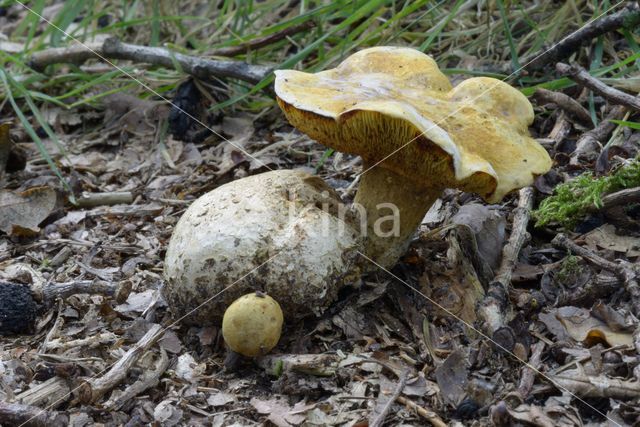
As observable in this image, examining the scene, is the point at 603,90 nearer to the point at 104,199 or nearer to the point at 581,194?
A: the point at 581,194

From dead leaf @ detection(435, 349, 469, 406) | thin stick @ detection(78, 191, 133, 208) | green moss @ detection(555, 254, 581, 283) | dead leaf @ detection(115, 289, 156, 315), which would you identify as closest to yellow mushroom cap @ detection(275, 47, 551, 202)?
green moss @ detection(555, 254, 581, 283)

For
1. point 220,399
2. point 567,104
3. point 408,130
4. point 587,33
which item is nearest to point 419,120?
point 408,130

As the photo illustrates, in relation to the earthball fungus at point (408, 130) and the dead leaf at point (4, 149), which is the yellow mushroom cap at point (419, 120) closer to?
the earthball fungus at point (408, 130)

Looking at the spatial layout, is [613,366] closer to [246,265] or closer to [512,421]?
[512,421]

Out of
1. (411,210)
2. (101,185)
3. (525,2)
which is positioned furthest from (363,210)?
(525,2)

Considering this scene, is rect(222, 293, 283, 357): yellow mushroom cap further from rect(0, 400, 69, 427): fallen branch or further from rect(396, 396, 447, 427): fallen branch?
rect(0, 400, 69, 427): fallen branch
